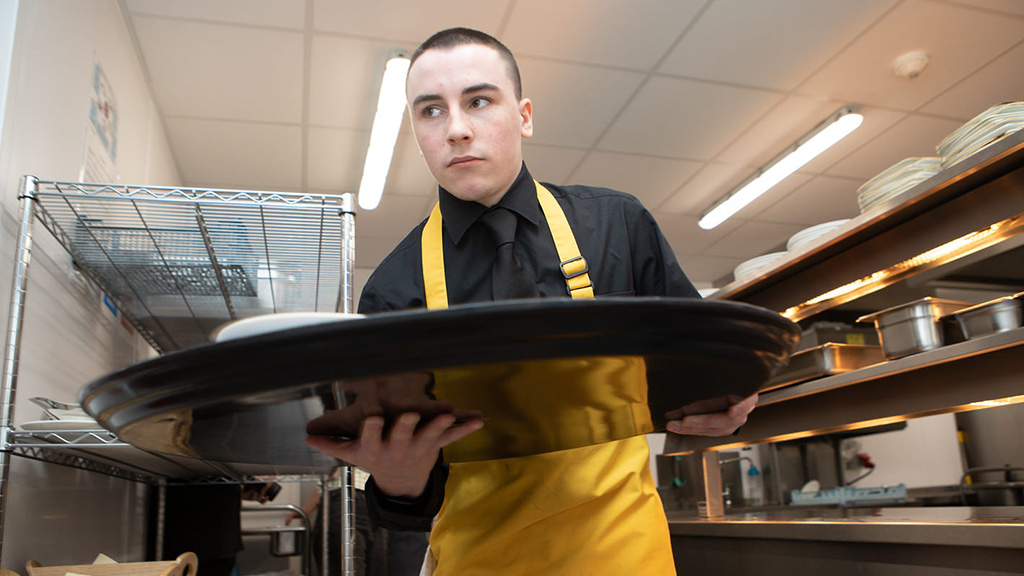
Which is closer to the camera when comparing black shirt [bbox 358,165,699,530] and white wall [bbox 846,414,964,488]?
black shirt [bbox 358,165,699,530]

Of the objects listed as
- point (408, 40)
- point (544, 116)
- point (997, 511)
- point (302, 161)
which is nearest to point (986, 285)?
point (544, 116)

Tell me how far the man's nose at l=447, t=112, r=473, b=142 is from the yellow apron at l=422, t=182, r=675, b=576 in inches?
10.5

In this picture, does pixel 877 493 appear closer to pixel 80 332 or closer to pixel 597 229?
pixel 597 229

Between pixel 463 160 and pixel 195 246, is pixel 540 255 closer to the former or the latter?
pixel 463 160

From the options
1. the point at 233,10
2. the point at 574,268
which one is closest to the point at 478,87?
the point at 574,268

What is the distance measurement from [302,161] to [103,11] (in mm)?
1615

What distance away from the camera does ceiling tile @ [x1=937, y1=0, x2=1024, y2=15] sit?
111 inches

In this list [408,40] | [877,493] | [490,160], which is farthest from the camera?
[877,493]

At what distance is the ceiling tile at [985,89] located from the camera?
3252 mm

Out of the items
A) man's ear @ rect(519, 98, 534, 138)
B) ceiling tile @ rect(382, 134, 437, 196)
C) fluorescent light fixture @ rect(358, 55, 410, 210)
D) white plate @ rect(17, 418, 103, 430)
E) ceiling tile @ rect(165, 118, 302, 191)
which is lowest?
white plate @ rect(17, 418, 103, 430)

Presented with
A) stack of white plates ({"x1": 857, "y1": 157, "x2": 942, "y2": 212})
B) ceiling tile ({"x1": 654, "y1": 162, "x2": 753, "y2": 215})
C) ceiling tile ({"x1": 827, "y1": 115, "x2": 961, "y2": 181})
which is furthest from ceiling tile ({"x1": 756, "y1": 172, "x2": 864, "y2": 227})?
stack of white plates ({"x1": 857, "y1": 157, "x2": 942, "y2": 212})

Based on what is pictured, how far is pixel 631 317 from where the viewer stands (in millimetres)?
399

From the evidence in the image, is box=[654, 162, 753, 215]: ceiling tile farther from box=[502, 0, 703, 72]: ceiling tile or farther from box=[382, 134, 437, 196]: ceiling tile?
box=[382, 134, 437, 196]: ceiling tile

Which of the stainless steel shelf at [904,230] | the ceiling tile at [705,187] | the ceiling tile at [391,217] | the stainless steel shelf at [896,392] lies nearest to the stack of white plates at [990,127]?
the stainless steel shelf at [904,230]
